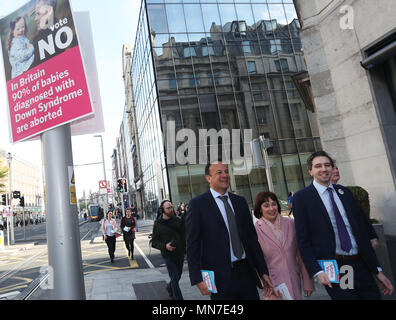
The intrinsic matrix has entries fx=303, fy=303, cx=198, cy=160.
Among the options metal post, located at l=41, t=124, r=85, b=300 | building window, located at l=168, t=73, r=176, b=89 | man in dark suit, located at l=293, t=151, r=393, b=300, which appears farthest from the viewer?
building window, located at l=168, t=73, r=176, b=89

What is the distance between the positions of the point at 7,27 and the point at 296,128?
77.7 feet

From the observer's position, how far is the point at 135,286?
6734 mm

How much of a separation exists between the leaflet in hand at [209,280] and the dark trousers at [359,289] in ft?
3.48

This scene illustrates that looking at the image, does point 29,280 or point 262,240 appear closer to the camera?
point 262,240

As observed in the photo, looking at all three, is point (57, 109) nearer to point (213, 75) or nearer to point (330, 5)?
point (330, 5)

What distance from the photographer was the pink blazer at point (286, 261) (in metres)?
3.13

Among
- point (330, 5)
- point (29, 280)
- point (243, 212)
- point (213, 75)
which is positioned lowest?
point (29, 280)

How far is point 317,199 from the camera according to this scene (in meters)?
2.90

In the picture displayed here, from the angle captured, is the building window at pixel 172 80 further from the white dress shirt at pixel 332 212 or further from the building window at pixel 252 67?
the white dress shirt at pixel 332 212

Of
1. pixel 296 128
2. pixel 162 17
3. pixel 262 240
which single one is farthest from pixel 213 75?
pixel 262 240

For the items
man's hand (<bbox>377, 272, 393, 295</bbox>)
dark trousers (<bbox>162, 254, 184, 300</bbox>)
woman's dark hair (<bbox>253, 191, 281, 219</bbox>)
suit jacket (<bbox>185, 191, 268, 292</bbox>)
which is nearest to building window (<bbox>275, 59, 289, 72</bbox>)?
dark trousers (<bbox>162, 254, 184, 300</bbox>)

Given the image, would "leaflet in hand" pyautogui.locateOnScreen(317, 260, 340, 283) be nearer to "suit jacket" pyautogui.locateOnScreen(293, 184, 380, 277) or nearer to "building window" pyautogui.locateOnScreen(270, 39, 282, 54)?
"suit jacket" pyautogui.locateOnScreen(293, 184, 380, 277)

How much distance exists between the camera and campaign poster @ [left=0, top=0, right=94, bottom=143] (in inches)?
101

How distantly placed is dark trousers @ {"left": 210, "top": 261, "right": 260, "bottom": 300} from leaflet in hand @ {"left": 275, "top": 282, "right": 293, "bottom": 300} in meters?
0.35
